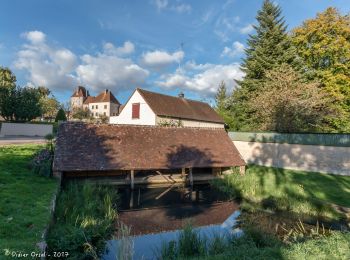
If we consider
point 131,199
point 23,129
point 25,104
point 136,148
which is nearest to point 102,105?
point 25,104

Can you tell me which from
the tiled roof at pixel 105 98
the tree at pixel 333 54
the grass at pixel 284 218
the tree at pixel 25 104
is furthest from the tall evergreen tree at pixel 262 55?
the tiled roof at pixel 105 98

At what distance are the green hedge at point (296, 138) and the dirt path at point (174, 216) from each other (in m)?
8.20

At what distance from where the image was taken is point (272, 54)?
2861cm

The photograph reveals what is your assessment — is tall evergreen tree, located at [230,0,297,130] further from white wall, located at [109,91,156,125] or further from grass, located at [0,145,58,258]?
grass, located at [0,145,58,258]

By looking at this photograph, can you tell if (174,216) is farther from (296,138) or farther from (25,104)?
(25,104)

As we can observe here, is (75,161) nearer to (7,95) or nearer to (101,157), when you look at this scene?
(101,157)

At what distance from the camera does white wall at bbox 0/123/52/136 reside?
110ft

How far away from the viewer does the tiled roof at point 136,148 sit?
1379 cm

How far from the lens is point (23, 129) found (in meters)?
35.0

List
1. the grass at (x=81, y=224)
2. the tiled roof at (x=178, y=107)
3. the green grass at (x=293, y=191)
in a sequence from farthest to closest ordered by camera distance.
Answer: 1. the tiled roof at (x=178, y=107)
2. the green grass at (x=293, y=191)
3. the grass at (x=81, y=224)

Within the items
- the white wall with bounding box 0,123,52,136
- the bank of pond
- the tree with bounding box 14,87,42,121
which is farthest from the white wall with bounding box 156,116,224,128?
the tree with bounding box 14,87,42,121

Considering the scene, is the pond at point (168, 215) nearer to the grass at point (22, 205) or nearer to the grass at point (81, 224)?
the grass at point (81, 224)

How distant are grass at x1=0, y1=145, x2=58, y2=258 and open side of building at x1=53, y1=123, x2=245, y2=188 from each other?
165 centimetres

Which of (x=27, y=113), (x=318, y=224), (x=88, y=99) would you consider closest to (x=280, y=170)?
(x=318, y=224)
